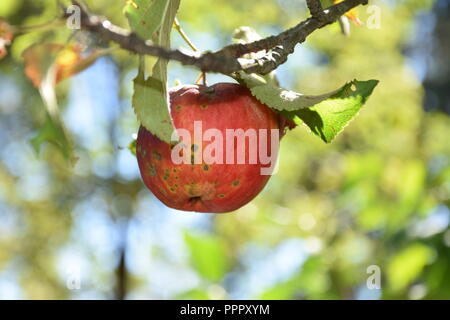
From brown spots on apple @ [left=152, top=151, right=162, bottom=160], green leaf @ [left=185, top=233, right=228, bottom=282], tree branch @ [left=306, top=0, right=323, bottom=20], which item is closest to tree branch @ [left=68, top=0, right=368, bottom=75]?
tree branch @ [left=306, top=0, right=323, bottom=20]

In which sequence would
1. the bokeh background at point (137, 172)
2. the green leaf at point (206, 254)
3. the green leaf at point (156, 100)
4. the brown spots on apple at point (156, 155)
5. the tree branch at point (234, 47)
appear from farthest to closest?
1. the bokeh background at point (137, 172)
2. the green leaf at point (206, 254)
3. the brown spots on apple at point (156, 155)
4. the green leaf at point (156, 100)
5. the tree branch at point (234, 47)

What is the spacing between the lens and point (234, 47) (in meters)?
0.48

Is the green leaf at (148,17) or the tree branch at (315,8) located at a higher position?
the tree branch at (315,8)

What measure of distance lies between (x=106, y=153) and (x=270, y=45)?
3.01m

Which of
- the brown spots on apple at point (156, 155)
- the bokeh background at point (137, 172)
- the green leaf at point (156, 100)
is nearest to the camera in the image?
the green leaf at point (156, 100)

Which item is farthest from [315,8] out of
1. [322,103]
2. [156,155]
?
[156,155]

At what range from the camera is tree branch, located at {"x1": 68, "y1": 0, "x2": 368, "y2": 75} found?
1.11 ft

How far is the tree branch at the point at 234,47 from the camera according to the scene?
34cm

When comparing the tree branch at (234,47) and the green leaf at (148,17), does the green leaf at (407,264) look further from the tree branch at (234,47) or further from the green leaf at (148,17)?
the green leaf at (148,17)

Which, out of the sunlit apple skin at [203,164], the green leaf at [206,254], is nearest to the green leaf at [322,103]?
the sunlit apple skin at [203,164]

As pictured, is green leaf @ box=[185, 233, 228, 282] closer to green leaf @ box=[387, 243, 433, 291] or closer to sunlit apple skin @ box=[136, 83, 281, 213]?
green leaf @ box=[387, 243, 433, 291]

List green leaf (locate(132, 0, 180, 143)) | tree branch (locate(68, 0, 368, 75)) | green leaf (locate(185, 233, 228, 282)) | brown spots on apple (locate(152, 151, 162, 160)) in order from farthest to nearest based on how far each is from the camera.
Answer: green leaf (locate(185, 233, 228, 282)) < brown spots on apple (locate(152, 151, 162, 160)) < green leaf (locate(132, 0, 180, 143)) < tree branch (locate(68, 0, 368, 75))

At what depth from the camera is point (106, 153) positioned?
3463 mm

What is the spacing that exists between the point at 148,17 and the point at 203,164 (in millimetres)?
145
